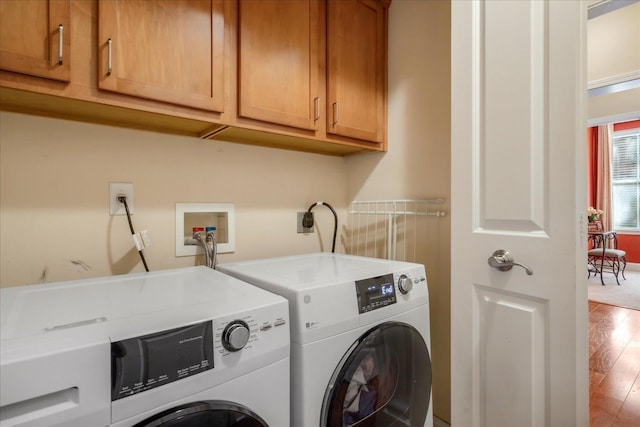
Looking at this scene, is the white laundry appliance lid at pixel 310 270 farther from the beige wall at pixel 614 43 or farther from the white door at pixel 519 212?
the beige wall at pixel 614 43

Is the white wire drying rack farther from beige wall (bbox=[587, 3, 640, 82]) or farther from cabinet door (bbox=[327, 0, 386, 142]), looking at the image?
beige wall (bbox=[587, 3, 640, 82])

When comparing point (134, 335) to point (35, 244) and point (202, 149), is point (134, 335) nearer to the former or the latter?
point (35, 244)

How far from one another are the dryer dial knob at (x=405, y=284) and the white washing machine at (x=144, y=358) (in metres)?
0.45

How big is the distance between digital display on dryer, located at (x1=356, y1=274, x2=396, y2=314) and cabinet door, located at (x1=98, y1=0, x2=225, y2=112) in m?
0.78

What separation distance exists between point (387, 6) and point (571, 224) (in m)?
1.40

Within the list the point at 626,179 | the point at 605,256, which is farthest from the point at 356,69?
the point at 626,179

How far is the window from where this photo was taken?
17.3 feet

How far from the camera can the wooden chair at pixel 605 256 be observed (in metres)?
4.37

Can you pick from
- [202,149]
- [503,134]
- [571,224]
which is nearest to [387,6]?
[503,134]

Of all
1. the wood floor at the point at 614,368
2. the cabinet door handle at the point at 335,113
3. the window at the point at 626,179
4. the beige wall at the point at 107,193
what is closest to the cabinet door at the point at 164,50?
the beige wall at the point at 107,193

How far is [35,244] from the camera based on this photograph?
40.1 inches

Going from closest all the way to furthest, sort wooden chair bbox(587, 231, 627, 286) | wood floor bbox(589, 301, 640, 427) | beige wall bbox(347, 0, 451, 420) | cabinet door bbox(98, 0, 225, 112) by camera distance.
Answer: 1. cabinet door bbox(98, 0, 225, 112)
2. beige wall bbox(347, 0, 451, 420)
3. wood floor bbox(589, 301, 640, 427)
4. wooden chair bbox(587, 231, 627, 286)

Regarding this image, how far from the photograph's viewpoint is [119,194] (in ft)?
3.79

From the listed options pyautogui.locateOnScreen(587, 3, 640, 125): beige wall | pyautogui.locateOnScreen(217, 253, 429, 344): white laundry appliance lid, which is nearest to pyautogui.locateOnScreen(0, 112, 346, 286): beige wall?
pyautogui.locateOnScreen(217, 253, 429, 344): white laundry appliance lid
